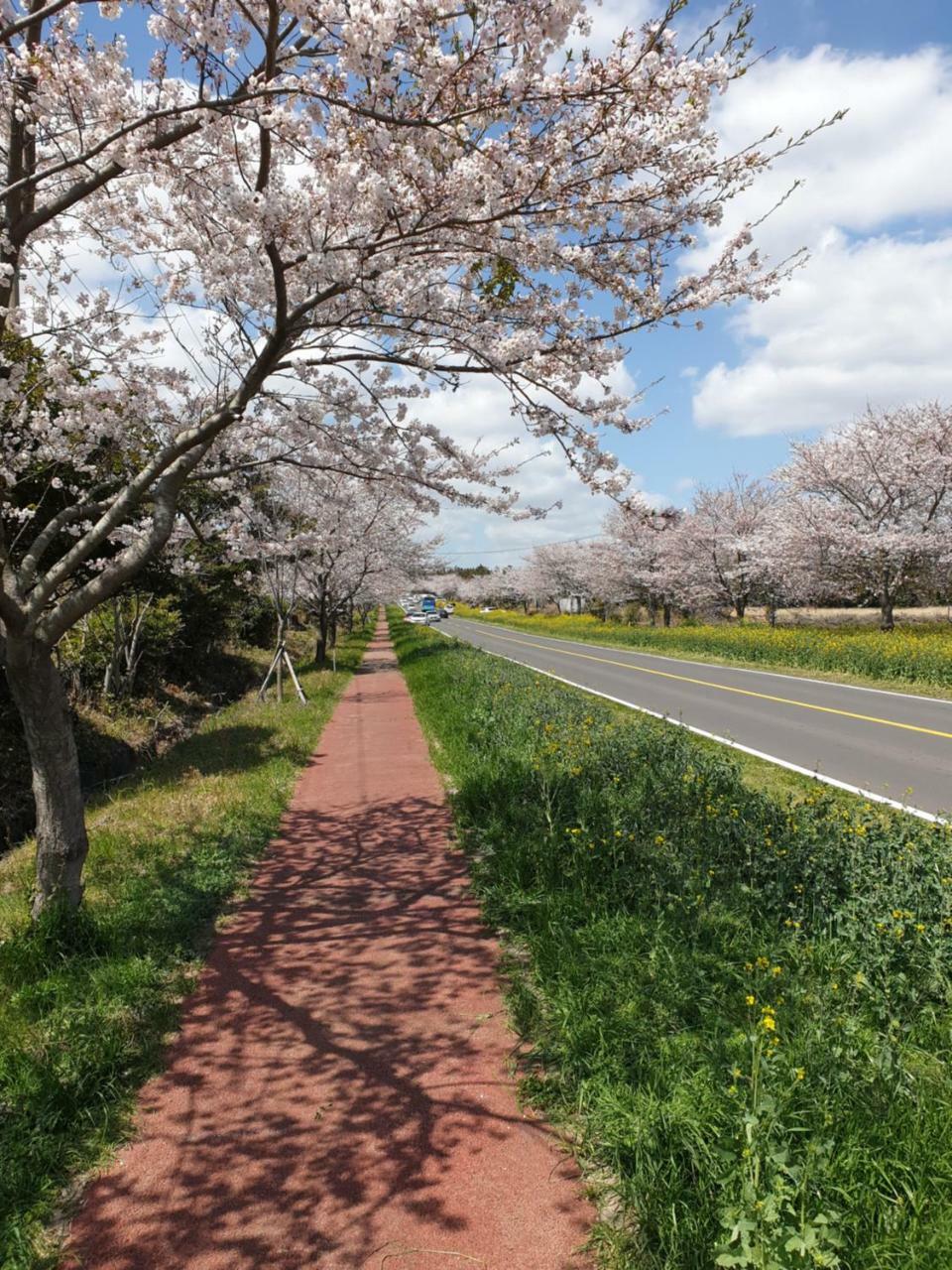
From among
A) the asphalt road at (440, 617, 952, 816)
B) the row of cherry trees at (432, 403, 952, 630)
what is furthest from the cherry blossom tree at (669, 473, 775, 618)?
the asphalt road at (440, 617, 952, 816)

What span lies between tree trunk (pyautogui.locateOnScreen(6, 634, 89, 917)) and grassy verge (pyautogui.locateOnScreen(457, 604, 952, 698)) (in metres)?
16.9

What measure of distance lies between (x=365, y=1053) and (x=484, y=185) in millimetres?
4681

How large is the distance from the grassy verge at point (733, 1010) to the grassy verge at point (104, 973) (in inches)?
82.5

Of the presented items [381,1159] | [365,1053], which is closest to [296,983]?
[365,1053]

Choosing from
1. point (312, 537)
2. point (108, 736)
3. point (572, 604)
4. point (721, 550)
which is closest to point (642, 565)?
point (721, 550)

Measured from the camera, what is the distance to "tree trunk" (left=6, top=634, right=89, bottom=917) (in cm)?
513

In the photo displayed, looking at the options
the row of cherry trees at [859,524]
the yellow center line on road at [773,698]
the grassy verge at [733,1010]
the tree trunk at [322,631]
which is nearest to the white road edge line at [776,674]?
the yellow center line on road at [773,698]

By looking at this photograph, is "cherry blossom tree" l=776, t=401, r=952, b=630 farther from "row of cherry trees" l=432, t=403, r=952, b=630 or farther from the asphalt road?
the asphalt road

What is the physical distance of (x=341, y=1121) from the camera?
349cm

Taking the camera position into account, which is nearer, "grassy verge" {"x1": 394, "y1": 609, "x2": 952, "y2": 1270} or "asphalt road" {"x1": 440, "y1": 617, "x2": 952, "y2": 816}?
"grassy verge" {"x1": 394, "y1": 609, "x2": 952, "y2": 1270}

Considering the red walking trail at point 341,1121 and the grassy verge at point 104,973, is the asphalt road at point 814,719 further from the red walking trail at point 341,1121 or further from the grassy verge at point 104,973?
the grassy verge at point 104,973

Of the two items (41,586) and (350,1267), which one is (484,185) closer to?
(41,586)

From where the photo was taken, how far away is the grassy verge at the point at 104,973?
10.7 feet

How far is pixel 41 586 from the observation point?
5059 mm
